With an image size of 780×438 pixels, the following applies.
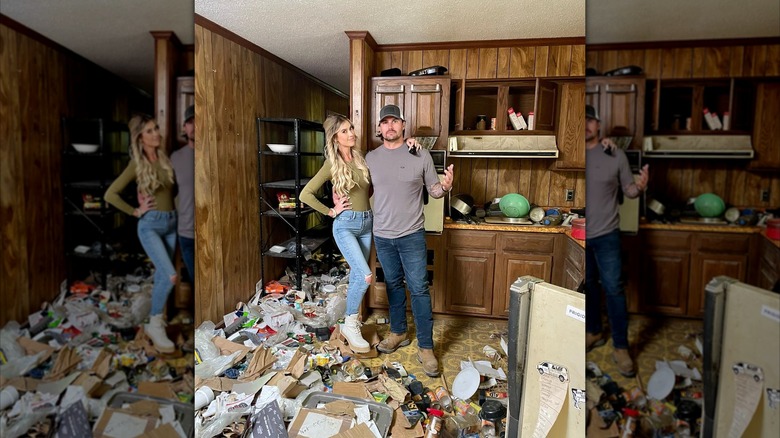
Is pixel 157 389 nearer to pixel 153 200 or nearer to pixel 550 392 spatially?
pixel 153 200

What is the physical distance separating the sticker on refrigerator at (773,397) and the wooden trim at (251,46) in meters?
1.04

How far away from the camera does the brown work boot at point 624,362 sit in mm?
307

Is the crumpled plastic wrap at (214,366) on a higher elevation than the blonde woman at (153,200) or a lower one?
lower

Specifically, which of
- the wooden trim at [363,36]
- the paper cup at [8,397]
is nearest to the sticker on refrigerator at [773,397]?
the paper cup at [8,397]

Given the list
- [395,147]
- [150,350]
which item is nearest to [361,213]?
[395,147]

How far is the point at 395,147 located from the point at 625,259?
931 millimetres

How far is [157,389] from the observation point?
433 millimetres

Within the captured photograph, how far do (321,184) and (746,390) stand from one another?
1.03 meters

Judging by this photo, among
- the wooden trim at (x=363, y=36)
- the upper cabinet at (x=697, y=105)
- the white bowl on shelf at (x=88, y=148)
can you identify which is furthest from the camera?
the wooden trim at (x=363, y=36)

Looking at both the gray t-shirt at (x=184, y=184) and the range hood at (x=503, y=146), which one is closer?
the gray t-shirt at (x=184, y=184)

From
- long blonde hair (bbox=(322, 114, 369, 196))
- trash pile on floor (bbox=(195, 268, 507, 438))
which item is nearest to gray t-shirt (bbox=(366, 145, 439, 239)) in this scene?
long blonde hair (bbox=(322, 114, 369, 196))

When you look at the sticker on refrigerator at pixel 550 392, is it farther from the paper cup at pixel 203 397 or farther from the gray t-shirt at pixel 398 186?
the paper cup at pixel 203 397

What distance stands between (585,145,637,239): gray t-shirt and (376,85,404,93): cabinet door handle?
2.95 feet

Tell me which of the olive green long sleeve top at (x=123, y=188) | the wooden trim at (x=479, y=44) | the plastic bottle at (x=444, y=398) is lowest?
the plastic bottle at (x=444, y=398)
